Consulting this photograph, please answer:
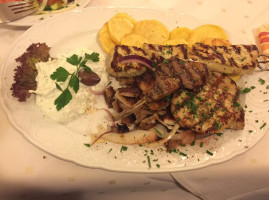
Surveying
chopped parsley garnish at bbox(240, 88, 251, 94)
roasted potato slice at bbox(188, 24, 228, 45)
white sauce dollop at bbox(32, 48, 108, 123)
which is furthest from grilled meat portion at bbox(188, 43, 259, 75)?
white sauce dollop at bbox(32, 48, 108, 123)

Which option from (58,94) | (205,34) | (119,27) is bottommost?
(58,94)

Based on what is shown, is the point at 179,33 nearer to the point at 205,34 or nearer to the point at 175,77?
the point at 205,34

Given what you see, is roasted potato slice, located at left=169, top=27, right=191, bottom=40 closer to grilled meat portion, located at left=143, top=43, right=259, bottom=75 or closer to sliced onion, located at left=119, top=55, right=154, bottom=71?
grilled meat portion, located at left=143, top=43, right=259, bottom=75

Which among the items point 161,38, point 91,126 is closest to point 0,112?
point 91,126

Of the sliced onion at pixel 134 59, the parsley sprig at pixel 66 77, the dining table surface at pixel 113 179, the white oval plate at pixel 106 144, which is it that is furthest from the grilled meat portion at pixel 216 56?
the dining table surface at pixel 113 179

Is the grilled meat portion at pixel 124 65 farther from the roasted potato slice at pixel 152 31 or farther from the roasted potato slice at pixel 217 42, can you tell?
the roasted potato slice at pixel 217 42

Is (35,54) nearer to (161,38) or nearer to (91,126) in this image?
(91,126)

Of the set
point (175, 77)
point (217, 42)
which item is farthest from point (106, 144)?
point (217, 42)
